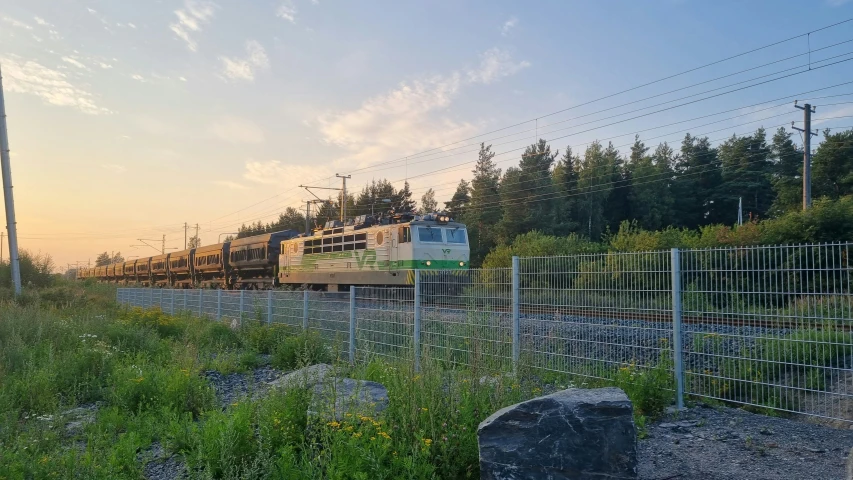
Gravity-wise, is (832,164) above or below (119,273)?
above

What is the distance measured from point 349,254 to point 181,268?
75.9 ft

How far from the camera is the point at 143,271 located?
47250mm

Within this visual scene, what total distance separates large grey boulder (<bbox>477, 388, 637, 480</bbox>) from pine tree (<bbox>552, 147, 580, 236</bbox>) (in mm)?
45445

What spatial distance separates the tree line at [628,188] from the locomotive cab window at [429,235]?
89.7 feet

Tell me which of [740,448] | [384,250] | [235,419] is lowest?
[740,448]

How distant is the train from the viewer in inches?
782

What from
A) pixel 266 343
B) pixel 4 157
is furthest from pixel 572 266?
pixel 4 157

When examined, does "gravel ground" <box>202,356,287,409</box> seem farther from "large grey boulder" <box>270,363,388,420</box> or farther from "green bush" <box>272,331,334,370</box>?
"large grey boulder" <box>270,363,388,420</box>

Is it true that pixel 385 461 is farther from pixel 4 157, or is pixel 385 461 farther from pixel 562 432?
pixel 4 157

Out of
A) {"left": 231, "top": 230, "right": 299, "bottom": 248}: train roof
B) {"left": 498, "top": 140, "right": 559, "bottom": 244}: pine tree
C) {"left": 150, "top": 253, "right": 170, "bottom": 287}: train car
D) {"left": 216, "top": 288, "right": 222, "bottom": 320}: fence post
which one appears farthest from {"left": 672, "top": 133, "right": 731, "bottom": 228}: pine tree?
{"left": 216, "top": 288, "right": 222, "bottom": 320}: fence post

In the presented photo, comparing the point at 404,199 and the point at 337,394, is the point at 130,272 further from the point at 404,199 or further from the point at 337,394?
the point at 337,394

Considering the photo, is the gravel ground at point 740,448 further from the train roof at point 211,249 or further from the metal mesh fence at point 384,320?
the train roof at point 211,249

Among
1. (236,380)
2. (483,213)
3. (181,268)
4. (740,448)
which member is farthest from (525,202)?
(740,448)

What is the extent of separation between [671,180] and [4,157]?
53.4m
